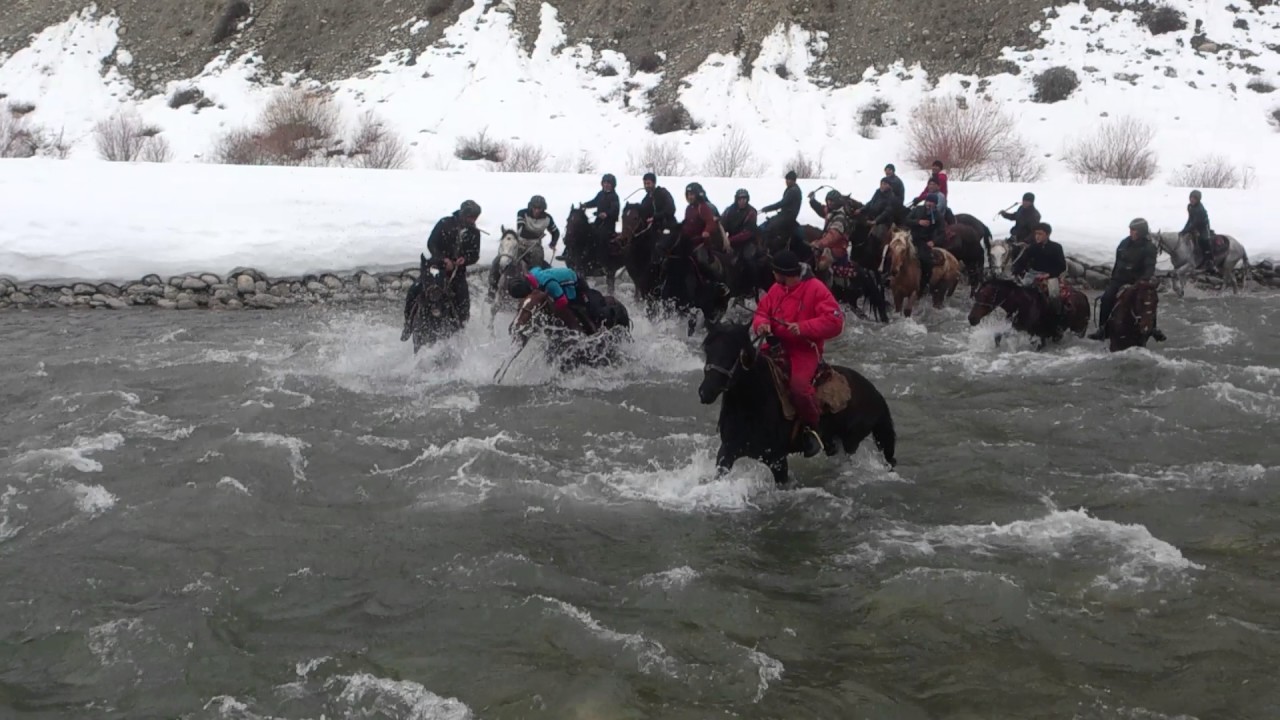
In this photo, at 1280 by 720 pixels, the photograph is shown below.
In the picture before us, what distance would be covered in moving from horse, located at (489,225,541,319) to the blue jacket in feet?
5.79

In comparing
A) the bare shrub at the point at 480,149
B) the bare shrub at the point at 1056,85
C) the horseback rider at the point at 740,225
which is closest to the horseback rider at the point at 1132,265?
the horseback rider at the point at 740,225

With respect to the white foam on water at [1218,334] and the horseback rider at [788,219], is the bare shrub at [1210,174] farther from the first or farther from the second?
the horseback rider at [788,219]

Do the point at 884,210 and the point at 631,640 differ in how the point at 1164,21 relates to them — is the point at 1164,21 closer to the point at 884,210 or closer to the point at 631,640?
the point at 884,210

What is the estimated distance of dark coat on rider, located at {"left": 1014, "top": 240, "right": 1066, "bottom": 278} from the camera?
13.4 metres

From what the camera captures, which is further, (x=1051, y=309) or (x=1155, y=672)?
(x=1051, y=309)

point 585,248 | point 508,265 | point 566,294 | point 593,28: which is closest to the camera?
point 566,294

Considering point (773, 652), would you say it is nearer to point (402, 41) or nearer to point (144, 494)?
point (144, 494)

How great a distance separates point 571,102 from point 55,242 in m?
23.5

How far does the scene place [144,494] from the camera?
27.2 ft

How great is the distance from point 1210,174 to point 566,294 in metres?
23.5

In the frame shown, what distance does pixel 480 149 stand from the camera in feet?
113

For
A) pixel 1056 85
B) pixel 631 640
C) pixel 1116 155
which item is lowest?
pixel 631 640

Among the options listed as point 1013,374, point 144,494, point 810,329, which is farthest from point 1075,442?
point 144,494

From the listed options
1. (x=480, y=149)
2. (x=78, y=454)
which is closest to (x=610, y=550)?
(x=78, y=454)
